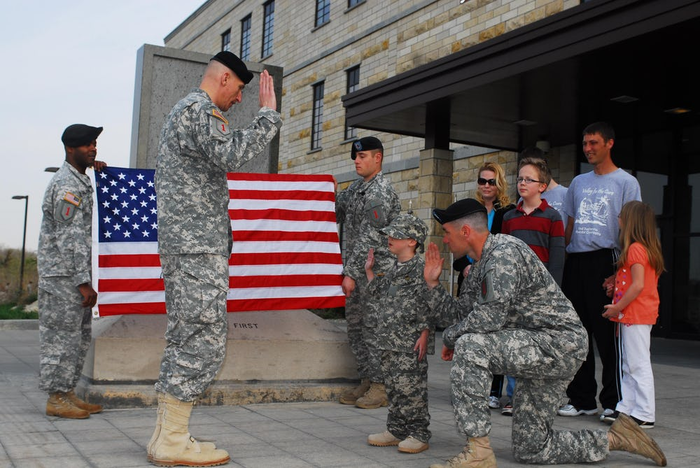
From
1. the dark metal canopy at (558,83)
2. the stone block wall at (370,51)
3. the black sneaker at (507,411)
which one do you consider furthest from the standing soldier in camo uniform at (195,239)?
the stone block wall at (370,51)

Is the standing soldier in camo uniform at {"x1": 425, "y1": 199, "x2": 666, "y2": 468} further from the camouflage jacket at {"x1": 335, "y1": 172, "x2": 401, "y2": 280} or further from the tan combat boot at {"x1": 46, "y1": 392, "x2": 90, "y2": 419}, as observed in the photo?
the tan combat boot at {"x1": 46, "y1": 392, "x2": 90, "y2": 419}

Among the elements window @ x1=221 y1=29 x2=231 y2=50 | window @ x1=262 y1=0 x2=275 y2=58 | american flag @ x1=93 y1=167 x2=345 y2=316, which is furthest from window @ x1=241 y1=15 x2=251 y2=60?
american flag @ x1=93 y1=167 x2=345 y2=316

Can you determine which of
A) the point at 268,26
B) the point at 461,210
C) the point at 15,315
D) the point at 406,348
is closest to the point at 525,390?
the point at 406,348

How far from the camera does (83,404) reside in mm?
5195

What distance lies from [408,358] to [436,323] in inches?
11.2

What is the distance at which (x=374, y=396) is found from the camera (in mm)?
5844

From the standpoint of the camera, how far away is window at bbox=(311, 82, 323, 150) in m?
23.3

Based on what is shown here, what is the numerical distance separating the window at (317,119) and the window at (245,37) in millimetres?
6506

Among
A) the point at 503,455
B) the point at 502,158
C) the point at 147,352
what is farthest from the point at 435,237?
the point at 503,455

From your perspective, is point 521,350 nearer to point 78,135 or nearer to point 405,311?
point 405,311

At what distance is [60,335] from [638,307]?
4.10 m

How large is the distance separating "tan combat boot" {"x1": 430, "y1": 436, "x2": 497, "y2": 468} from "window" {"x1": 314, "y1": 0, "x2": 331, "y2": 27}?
20672mm

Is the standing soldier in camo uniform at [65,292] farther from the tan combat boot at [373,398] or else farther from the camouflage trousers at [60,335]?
the tan combat boot at [373,398]

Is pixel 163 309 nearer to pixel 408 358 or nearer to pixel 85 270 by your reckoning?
pixel 85 270
